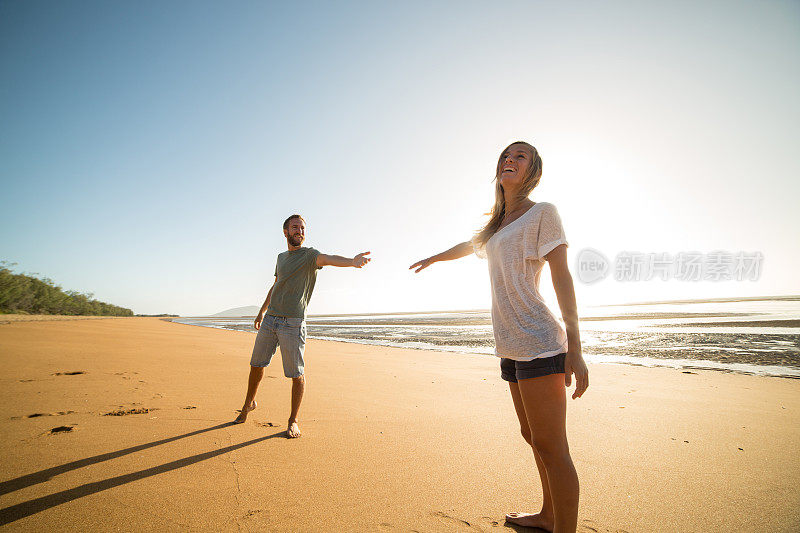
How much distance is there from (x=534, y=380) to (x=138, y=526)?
2.30 m

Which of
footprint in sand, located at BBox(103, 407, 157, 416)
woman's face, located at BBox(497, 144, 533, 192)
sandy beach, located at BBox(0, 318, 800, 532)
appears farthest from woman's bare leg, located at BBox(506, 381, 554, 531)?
footprint in sand, located at BBox(103, 407, 157, 416)

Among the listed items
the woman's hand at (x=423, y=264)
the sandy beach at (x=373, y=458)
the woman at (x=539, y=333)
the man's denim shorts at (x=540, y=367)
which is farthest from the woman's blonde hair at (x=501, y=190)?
the sandy beach at (x=373, y=458)

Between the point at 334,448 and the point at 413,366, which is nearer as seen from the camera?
the point at 334,448

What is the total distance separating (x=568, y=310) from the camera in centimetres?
161

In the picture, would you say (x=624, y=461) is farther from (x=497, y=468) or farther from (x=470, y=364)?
(x=470, y=364)

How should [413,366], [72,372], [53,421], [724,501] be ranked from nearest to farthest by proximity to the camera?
[724,501] < [53,421] < [72,372] < [413,366]

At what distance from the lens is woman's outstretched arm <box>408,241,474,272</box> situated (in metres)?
2.37

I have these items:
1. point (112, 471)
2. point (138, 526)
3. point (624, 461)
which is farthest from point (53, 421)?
point (624, 461)

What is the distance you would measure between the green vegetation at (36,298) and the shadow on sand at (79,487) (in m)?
38.9

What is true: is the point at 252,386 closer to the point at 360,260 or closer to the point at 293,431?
the point at 293,431

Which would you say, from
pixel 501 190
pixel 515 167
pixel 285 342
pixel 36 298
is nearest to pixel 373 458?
pixel 285 342

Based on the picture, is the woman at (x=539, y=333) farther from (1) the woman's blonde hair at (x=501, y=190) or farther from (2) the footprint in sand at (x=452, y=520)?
(2) the footprint in sand at (x=452, y=520)

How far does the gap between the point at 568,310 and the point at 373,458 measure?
2221 millimetres

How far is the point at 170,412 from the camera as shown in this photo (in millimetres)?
4031
